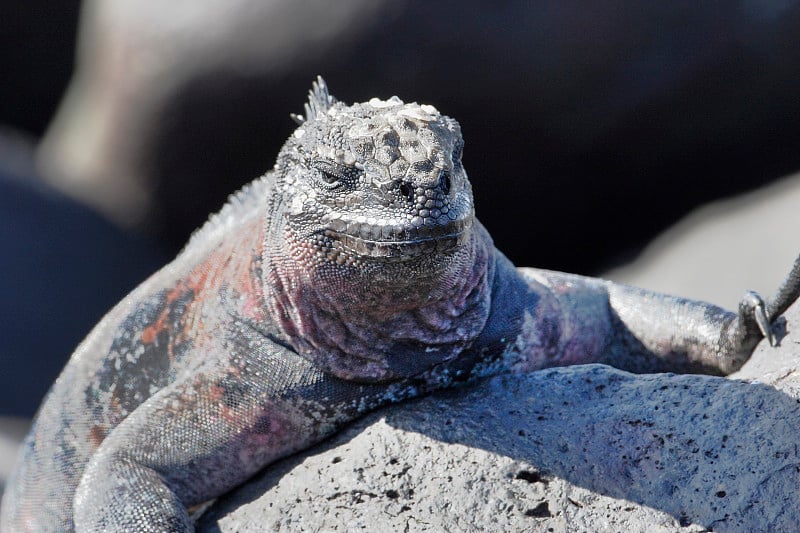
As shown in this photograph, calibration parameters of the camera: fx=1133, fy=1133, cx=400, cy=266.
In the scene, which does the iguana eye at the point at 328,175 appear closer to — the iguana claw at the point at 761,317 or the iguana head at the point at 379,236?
the iguana head at the point at 379,236

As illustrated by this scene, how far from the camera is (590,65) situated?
375 inches

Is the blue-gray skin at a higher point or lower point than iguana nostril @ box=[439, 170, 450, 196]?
lower

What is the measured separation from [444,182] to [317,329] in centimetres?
84

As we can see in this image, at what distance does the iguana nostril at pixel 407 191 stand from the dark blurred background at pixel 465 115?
6052 millimetres

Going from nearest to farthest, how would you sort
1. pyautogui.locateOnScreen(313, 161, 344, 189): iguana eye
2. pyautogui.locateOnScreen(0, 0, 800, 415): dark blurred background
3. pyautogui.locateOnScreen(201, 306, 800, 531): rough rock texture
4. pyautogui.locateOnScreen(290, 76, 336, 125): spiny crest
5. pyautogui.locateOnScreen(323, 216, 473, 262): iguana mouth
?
1. pyautogui.locateOnScreen(323, 216, 473, 262): iguana mouth
2. pyautogui.locateOnScreen(201, 306, 800, 531): rough rock texture
3. pyautogui.locateOnScreen(313, 161, 344, 189): iguana eye
4. pyautogui.locateOnScreen(290, 76, 336, 125): spiny crest
5. pyautogui.locateOnScreen(0, 0, 800, 415): dark blurred background

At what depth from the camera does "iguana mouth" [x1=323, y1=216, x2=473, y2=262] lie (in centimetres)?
354

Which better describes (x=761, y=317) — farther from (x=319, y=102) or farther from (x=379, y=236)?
(x=319, y=102)

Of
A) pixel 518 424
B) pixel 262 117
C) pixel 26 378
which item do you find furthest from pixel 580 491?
pixel 26 378

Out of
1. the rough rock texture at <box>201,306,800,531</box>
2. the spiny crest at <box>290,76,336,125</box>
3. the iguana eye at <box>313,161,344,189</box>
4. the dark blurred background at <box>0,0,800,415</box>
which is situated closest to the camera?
the rough rock texture at <box>201,306,800,531</box>

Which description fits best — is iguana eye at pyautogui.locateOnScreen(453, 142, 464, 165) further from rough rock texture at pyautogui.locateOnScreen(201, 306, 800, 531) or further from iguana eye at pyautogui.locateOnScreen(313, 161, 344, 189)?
rough rock texture at pyautogui.locateOnScreen(201, 306, 800, 531)

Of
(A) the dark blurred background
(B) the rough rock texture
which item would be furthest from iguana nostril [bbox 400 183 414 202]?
(A) the dark blurred background

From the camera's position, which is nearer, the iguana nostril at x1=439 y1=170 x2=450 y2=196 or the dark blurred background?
the iguana nostril at x1=439 y1=170 x2=450 y2=196

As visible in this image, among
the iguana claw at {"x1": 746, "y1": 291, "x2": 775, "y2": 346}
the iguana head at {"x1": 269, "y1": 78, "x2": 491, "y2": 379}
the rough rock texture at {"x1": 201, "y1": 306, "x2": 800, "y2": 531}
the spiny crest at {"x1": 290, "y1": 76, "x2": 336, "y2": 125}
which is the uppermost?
the spiny crest at {"x1": 290, "y1": 76, "x2": 336, "y2": 125}

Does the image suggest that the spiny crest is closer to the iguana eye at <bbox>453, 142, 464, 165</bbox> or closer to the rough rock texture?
the iguana eye at <bbox>453, 142, 464, 165</bbox>
